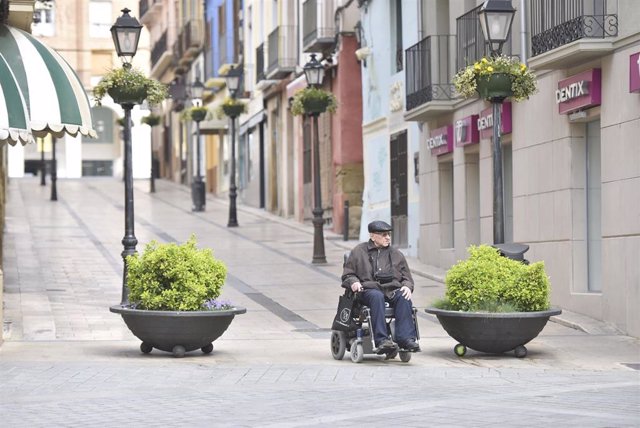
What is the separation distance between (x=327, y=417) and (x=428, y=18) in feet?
57.1

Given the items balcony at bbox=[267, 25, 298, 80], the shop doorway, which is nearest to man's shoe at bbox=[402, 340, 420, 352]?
the shop doorway

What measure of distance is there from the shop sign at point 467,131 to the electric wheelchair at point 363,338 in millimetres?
9959

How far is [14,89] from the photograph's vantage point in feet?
53.2

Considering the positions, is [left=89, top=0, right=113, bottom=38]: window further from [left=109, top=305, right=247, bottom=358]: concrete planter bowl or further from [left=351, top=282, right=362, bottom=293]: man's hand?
[left=351, top=282, right=362, bottom=293]: man's hand

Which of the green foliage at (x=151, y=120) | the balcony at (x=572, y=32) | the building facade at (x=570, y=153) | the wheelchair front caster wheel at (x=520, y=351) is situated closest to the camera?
the wheelchair front caster wheel at (x=520, y=351)

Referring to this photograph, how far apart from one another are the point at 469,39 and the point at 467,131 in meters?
1.49

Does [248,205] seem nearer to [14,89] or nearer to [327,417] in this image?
[14,89]

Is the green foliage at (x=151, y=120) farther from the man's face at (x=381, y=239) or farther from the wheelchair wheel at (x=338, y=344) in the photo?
the man's face at (x=381, y=239)

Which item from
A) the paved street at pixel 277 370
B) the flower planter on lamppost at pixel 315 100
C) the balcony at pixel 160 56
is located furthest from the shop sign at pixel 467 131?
the balcony at pixel 160 56

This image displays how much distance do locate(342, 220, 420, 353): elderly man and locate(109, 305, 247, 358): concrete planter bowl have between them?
1.27 metres

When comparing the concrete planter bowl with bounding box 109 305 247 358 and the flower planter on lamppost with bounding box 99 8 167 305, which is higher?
the flower planter on lamppost with bounding box 99 8 167 305

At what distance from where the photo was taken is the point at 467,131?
24328 mm

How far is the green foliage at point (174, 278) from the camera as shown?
1456 centimetres

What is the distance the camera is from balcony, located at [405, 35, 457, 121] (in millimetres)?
25469
